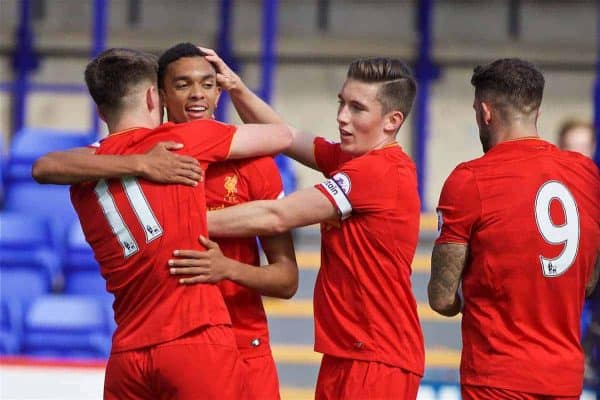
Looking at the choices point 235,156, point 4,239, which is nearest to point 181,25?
point 4,239

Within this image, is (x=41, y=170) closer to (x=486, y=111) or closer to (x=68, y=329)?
(x=486, y=111)

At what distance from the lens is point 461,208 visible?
400 centimetres

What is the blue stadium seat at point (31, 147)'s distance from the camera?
31.3 feet

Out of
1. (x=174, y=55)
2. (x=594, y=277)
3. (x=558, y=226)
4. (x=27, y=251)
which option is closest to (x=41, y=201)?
(x=27, y=251)

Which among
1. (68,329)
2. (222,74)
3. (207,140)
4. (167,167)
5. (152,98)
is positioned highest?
(222,74)

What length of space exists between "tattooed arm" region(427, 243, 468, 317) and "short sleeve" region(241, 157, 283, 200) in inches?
25.1

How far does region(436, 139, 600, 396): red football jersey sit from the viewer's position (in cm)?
398

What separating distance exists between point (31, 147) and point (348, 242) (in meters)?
5.94

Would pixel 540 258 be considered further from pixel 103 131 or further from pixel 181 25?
pixel 181 25

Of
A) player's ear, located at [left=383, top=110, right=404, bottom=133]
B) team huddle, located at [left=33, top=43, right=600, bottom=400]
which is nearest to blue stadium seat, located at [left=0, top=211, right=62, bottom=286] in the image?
team huddle, located at [left=33, top=43, right=600, bottom=400]

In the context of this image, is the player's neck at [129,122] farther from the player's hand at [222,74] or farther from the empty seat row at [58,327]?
the empty seat row at [58,327]

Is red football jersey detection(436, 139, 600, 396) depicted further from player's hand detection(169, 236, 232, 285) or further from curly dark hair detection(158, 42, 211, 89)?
curly dark hair detection(158, 42, 211, 89)

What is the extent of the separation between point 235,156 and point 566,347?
1274 mm

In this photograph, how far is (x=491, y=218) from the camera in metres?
3.98
